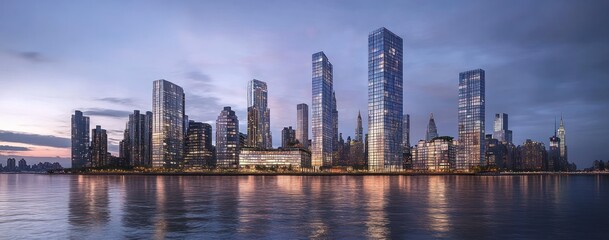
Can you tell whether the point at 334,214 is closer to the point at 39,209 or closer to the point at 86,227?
the point at 86,227

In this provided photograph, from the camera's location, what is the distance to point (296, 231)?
36.5 m

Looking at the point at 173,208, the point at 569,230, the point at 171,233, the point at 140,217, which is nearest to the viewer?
the point at 171,233

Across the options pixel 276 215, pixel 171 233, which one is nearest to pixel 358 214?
pixel 276 215

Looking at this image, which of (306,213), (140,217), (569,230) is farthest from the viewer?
(306,213)

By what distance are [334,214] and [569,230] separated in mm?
22009

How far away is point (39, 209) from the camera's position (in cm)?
5575

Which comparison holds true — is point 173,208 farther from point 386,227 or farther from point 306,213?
point 386,227

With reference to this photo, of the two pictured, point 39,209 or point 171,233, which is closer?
point 171,233

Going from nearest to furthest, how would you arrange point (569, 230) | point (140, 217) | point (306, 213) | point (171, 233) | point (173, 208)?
1. point (171, 233)
2. point (569, 230)
3. point (140, 217)
4. point (306, 213)
5. point (173, 208)

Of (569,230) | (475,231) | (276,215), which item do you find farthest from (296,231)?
(569,230)

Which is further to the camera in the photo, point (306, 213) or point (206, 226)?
point (306, 213)

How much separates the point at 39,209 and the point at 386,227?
4367cm

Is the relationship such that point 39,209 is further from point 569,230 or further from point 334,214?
point 569,230

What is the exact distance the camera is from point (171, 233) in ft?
116
